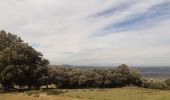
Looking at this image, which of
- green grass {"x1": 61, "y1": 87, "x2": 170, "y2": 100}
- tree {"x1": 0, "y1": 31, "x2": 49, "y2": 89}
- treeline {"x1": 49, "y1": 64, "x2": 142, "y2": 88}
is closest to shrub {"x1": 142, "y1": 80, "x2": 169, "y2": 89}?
treeline {"x1": 49, "y1": 64, "x2": 142, "y2": 88}

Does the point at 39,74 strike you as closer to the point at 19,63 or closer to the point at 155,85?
the point at 19,63

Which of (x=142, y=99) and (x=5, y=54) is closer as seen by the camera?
(x=142, y=99)

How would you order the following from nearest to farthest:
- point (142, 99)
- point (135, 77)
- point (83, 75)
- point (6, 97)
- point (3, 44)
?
1. point (142, 99)
2. point (6, 97)
3. point (3, 44)
4. point (83, 75)
5. point (135, 77)

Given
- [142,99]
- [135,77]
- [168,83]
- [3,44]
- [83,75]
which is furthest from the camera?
[168,83]

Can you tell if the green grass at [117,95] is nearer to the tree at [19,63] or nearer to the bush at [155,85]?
the tree at [19,63]

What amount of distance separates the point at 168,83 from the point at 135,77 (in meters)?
14.5

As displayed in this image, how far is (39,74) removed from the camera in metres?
74.9

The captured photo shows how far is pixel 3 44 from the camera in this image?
73.2m

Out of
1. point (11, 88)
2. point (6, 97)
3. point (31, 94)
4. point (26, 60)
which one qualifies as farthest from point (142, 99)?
point (11, 88)

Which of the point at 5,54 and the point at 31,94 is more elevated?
the point at 5,54

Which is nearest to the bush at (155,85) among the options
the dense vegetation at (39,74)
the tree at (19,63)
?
the dense vegetation at (39,74)

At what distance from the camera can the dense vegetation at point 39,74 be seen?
6931 centimetres

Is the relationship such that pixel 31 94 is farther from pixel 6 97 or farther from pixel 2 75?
pixel 2 75

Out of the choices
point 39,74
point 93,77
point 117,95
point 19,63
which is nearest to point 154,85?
point 93,77
